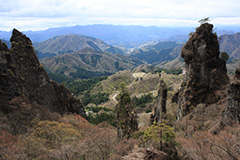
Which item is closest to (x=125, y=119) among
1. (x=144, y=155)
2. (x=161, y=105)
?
(x=161, y=105)

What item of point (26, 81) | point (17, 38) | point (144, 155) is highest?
point (17, 38)

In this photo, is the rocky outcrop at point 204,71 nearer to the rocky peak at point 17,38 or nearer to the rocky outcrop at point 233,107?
the rocky outcrop at point 233,107

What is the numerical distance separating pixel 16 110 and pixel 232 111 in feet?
142

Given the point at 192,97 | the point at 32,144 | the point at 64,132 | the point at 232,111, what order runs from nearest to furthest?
the point at 232,111 < the point at 32,144 < the point at 64,132 < the point at 192,97

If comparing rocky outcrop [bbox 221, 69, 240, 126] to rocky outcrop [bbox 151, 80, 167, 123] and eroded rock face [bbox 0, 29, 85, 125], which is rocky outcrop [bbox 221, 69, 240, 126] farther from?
eroded rock face [bbox 0, 29, 85, 125]

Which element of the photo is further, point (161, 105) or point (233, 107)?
point (161, 105)

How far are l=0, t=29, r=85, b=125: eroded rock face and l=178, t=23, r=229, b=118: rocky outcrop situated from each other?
43.1 metres

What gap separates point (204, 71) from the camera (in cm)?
3850

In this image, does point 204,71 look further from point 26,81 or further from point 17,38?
point 17,38

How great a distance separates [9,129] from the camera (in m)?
29.0

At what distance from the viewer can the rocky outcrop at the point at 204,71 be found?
3778cm

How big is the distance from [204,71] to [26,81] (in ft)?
166

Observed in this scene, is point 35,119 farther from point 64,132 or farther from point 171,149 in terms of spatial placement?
point 171,149

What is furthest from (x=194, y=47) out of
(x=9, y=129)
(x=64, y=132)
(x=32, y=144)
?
(x=9, y=129)
